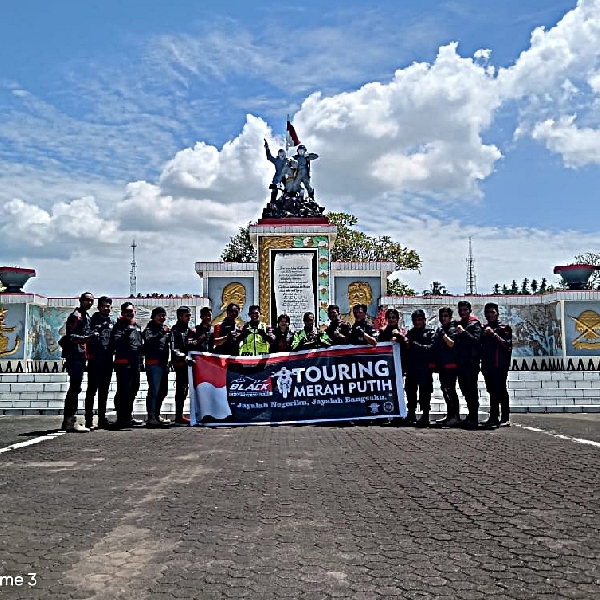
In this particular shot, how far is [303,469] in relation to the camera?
267 inches

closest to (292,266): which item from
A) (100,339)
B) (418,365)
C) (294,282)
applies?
(294,282)

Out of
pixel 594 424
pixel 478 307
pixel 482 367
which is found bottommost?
pixel 594 424

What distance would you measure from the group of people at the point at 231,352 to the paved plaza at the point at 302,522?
2678 millimetres

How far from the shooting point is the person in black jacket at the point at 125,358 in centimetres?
1125

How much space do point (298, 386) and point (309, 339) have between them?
→ 100 cm

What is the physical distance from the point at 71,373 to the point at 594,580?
8.62 m

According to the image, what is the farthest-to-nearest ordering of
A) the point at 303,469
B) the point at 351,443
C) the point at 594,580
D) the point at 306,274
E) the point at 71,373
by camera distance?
1. the point at 306,274
2. the point at 71,373
3. the point at 351,443
4. the point at 303,469
5. the point at 594,580

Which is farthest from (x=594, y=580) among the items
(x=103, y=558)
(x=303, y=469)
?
(x=303, y=469)

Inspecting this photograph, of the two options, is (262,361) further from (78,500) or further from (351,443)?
(78,500)

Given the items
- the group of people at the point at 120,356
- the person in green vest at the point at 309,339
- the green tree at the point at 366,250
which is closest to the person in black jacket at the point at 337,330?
the person in green vest at the point at 309,339

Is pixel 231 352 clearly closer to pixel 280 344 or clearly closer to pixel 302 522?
pixel 280 344

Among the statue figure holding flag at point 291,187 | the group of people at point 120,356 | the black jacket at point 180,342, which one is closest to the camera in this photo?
the group of people at point 120,356

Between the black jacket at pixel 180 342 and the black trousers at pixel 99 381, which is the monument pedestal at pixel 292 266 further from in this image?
the black trousers at pixel 99 381

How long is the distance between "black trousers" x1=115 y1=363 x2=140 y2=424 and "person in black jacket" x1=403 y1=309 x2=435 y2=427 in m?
4.35
